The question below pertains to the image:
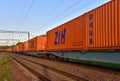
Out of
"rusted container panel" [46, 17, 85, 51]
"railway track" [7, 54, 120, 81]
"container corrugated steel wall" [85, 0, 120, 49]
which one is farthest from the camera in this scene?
"rusted container panel" [46, 17, 85, 51]

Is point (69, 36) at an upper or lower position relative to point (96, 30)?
lower

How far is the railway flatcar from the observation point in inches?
461

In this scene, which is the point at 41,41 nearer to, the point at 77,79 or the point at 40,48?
the point at 40,48

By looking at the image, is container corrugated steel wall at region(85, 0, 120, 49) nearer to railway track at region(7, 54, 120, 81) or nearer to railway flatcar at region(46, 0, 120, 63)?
railway flatcar at region(46, 0, 120, 63)

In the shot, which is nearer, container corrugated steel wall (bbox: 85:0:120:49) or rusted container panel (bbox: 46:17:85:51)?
container corrugated steel wall (bbox: 85:0:120:49)

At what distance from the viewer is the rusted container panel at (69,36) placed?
16.7m

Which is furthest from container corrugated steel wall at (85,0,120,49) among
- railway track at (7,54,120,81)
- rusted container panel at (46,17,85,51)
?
rusted container panel at (46,17,85,51)

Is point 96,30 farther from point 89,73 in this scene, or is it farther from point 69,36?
point 69,36

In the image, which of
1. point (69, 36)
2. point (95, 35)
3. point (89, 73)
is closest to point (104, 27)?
point (95, 35)

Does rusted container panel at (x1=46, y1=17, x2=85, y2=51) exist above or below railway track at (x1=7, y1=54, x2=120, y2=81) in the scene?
above

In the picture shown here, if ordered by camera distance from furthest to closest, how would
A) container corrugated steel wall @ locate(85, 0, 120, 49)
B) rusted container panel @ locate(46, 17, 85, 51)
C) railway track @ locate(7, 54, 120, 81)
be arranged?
rusted container panel @ locate(46, 17, 85, 51) → container corrugated steel wall @ locate(85, 0, 120, 49) → railway track @ locate(7, 54, 120, 81)

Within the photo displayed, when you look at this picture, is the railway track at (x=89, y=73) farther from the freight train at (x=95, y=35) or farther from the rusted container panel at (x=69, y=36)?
the rusted container panel at (x=69, y=36)

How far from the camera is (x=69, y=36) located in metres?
19.3

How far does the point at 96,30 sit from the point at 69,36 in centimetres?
563
